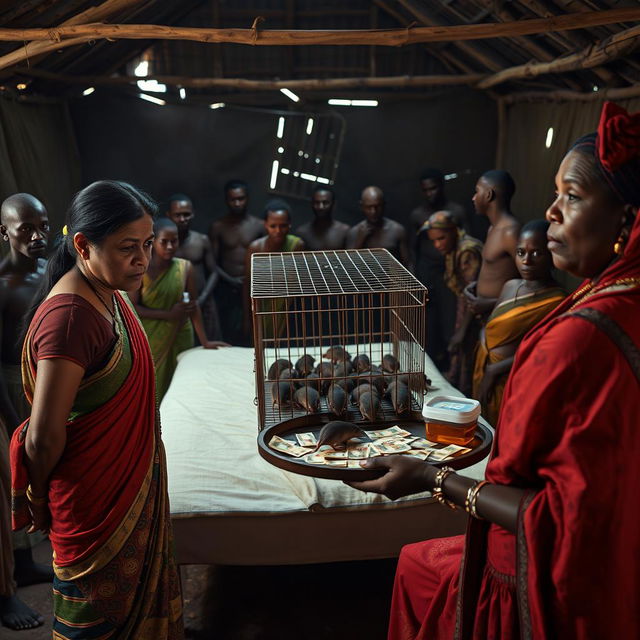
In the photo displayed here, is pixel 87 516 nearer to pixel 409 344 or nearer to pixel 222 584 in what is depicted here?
pixel 222 584

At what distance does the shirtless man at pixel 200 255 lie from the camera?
570 centimetres

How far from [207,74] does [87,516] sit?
5.64 meters

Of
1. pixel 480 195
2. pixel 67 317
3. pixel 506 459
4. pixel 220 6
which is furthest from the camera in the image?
pixel 220 6

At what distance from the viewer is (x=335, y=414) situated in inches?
112

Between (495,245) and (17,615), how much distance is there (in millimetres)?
3526

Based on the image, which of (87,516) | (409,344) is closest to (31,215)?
(87,516)

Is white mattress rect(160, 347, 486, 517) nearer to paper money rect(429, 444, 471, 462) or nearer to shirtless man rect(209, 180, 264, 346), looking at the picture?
paper money rect(429, 444, 471, 462)

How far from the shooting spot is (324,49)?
22.1 ft

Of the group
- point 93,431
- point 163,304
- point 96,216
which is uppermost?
point 96,216

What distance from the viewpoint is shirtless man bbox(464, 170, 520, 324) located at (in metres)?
4.46

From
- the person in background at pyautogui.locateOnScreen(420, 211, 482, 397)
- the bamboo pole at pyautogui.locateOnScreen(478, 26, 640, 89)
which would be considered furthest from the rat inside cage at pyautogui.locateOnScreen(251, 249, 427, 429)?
the bamboo pole at pyautogui.locateOnScreen(478, 26, 640, 89)

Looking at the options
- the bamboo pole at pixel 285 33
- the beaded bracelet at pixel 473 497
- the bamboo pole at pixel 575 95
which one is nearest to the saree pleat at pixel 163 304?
the bamboo pole at pixel 285 33

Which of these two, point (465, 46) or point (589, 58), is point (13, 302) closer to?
point (589, 58)

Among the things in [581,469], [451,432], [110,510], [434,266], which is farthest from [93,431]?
[434,266]
